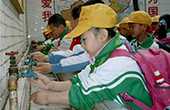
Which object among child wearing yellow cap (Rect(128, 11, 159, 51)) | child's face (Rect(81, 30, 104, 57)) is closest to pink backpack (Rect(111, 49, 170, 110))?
child's face (Rect(81, 30, 104, 57))

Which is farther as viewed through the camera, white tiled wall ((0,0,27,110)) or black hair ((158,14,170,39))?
black hair ((158,14,170,39))

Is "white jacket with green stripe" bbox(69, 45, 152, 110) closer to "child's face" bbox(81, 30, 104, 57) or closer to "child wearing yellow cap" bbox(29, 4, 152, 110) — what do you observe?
"child wearing yellow cap" bbox(29, 4, 152, 110)

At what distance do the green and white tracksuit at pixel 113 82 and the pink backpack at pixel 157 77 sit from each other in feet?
0.09

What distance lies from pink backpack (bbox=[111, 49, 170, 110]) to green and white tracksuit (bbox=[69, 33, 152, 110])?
3 centimetres

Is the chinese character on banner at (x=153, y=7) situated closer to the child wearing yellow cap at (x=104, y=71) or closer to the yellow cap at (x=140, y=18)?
the yellow cap at (x=140, y=18)

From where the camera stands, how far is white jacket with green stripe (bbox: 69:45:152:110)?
168 centimetres

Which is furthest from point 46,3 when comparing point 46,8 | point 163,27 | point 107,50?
point 107,50

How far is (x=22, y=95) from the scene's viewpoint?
2.46 metres

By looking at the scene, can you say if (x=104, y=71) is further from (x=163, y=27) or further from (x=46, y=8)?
(x=46, y=8)

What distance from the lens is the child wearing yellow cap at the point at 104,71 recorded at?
5.52 feet

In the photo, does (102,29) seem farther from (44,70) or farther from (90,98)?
(44,70)

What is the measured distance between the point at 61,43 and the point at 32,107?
76.2 inches

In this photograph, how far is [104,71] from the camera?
1720mm

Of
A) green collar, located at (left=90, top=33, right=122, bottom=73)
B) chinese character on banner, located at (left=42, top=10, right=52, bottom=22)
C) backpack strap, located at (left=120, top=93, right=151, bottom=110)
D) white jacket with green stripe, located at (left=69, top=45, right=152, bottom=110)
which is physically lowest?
backpack strap, located at (left=120, top=93, right=151, bottom=110)
